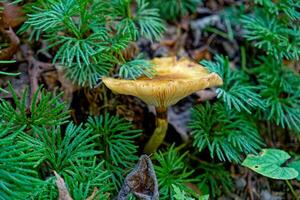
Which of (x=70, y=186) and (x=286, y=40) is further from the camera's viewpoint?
(x=286, y=40)

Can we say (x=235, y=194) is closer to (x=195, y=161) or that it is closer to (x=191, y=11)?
(x=195, y=161)

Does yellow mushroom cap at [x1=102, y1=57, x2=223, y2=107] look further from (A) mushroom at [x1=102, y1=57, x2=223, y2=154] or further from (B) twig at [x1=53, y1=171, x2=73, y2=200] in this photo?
(B) twig at [x1=53, y1=171, x2=73, y2=200]

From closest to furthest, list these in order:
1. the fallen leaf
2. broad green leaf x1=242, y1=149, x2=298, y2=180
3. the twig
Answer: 1. the twig
2. the fallen leaf
3. broad green leaf x1=242, y1=149, x2=298, y2=180

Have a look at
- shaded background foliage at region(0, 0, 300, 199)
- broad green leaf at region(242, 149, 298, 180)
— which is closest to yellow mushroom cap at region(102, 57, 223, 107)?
shaded background foliage at region(0, 0, 300, 199)

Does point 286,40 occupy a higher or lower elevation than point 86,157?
higher

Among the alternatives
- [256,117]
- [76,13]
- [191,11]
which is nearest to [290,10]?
[256,117]

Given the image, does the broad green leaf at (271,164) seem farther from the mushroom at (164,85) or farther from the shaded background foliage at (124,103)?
the mushroom at (164,85)
